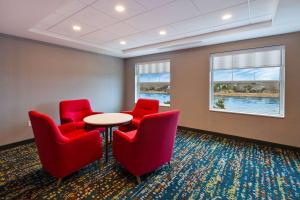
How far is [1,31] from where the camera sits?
9.61ft

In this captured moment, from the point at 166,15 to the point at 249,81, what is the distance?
253cm

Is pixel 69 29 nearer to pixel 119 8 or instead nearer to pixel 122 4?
pixel 119 8

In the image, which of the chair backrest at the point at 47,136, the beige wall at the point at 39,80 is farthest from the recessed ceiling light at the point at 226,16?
the beige wall at the point at 39,80

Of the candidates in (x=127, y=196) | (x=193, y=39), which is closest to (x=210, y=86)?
(x=193, y=39)

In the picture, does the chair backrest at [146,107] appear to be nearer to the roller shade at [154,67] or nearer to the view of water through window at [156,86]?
the view of water through window at [156,86]

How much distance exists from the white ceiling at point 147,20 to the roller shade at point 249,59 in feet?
1.27

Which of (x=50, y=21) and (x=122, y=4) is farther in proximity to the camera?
(x=50, y=21)

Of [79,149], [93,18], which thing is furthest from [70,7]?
[79,149]

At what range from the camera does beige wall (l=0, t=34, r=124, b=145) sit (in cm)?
314

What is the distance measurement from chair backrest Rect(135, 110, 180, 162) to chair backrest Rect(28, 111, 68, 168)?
0.98 meters

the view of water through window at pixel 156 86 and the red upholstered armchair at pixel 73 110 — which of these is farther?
the view of water through window at pixel 156 86

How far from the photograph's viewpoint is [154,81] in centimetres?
531

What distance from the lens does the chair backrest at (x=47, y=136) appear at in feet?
5.79

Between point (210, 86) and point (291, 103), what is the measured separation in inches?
65.0
